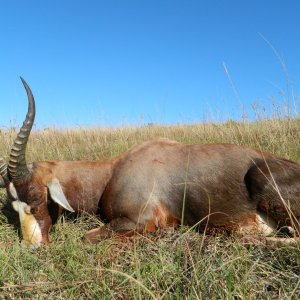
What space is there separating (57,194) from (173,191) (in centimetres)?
126

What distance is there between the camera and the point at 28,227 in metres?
4.25

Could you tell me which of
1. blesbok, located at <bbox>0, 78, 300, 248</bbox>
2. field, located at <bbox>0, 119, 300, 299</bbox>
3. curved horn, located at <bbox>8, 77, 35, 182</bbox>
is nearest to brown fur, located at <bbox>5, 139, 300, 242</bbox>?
blesbok, located at <bbox>0, 78, 300, 248</bbox>

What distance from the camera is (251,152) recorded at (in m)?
4.43

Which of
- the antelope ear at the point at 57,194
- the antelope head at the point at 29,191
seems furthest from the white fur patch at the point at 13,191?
the antelope ear at the point at 57,194

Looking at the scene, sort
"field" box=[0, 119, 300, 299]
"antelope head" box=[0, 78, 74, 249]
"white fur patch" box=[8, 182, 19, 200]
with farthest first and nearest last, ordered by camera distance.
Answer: "white fur patch" box=[8, 182, 19, 200]
"antelope head" box=[0, 78, 74, 249]
"field" box=[0, 119, 300, 299]

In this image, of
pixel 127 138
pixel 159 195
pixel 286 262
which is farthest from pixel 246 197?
pixel 127 138

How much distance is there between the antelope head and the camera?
432cm

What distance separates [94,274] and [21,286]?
0.48 metres

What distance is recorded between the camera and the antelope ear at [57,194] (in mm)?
4467

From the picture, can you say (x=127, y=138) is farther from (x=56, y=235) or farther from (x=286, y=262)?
(x=286, y=262)

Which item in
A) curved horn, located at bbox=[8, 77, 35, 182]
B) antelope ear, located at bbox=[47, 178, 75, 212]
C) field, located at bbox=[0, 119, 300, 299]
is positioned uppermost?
curved horn, located at bbox=[8, 77, 35, 182]

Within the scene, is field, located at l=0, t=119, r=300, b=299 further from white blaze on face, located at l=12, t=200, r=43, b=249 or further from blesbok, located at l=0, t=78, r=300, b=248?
blesbok, located at l=0, t=78, r=300, b=248

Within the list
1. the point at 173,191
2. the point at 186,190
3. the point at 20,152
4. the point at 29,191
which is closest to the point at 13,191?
the point at 29,191

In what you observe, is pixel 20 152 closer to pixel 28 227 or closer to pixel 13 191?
pixel 13 191
